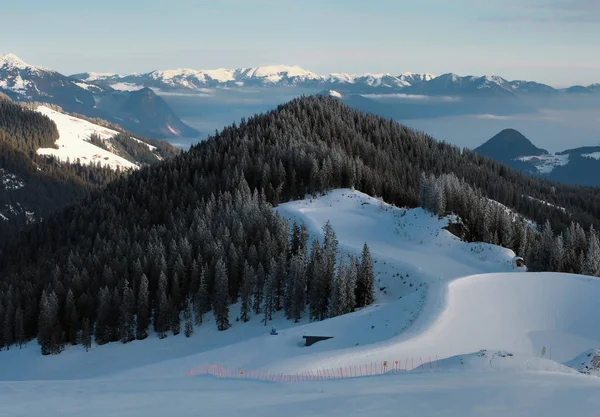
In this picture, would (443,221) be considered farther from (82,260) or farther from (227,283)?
(82,260)

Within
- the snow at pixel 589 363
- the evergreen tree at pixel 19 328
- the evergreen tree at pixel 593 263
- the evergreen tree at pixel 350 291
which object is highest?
the snow at pixel 589 363

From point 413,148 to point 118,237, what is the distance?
120 metres

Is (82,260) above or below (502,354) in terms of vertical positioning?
below

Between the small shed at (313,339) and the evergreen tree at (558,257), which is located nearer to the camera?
the small shed at (313,339)

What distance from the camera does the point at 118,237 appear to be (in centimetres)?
10262

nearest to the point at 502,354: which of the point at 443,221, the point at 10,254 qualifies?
the point at 443,221

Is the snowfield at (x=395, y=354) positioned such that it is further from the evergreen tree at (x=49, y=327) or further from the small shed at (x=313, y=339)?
the evergreen tree at (x=49, y=327)

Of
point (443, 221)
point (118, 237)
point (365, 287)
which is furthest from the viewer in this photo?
point (118, 237)

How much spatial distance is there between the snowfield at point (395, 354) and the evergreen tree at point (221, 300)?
5.90 feet

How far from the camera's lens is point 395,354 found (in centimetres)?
3428

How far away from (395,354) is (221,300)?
117ft

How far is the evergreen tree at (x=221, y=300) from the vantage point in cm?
6619

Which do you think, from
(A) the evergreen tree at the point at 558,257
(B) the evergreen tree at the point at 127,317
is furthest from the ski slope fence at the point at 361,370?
(A) the evergreen tree at the point at 558,257

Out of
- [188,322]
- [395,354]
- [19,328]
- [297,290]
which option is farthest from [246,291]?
[395,354]
